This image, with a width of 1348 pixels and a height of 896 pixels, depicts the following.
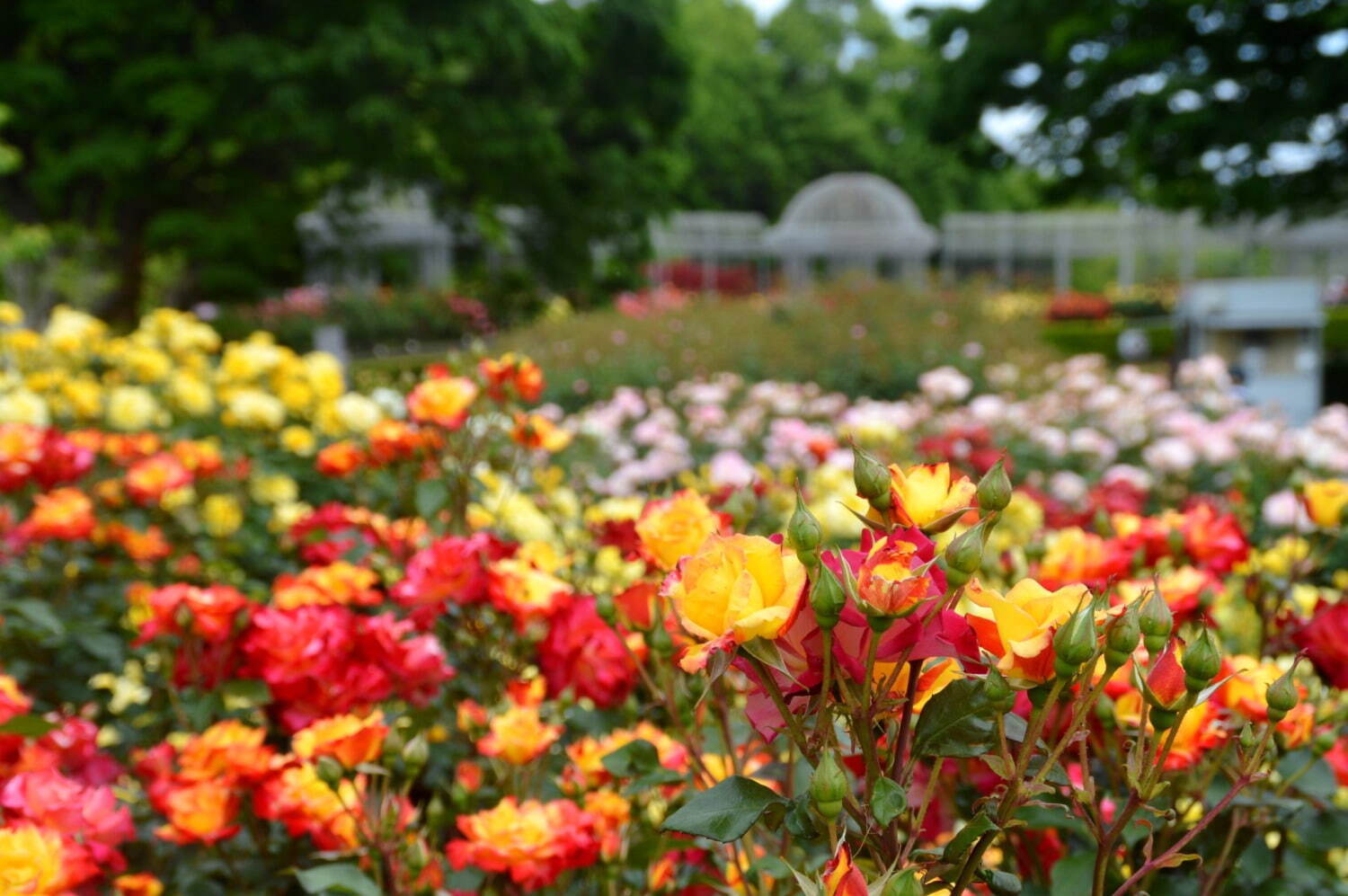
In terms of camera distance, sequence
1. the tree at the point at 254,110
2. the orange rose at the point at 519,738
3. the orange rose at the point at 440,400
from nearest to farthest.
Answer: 1. the orange rose at the point at 519,738
2. the orange rose at the point at 440,400
3. the tree at the point at 254,110

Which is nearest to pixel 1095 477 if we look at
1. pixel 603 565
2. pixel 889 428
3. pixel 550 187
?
pixel 889 428

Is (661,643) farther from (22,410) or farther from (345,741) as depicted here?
(22,410)

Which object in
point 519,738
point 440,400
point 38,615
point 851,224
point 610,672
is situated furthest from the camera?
point 851,224

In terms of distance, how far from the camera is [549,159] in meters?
11.2

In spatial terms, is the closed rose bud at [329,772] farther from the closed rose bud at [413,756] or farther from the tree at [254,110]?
the tree at [254,110]

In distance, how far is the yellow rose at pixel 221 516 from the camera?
2293mm

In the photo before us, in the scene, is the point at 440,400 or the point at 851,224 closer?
the point at 440,400

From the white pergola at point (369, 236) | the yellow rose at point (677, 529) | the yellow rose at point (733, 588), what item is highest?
the white pergola at point (369, 236)

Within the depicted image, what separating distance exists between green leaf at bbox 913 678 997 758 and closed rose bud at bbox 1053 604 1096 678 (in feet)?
0.19

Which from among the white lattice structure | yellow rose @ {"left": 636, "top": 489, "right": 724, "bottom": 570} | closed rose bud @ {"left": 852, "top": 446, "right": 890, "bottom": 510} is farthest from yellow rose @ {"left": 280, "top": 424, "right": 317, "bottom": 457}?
the white lattice structure

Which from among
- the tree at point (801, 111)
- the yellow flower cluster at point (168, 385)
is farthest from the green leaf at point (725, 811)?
the tree at point (801, 111)

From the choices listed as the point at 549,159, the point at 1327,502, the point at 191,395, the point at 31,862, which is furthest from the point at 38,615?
the point at 549,159

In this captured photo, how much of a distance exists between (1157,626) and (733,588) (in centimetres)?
24

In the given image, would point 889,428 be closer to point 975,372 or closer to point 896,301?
point 975,372
